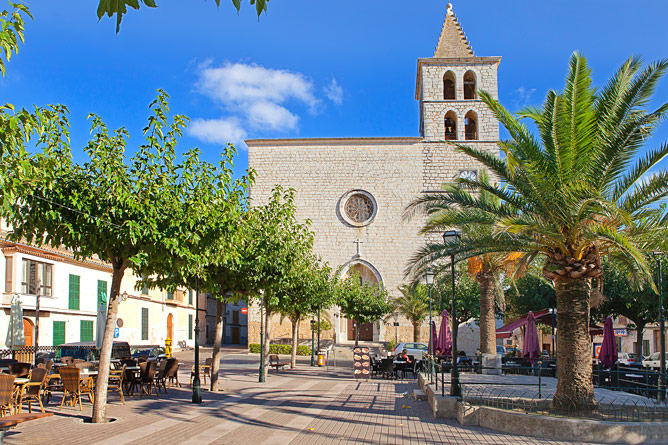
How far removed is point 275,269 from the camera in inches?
642

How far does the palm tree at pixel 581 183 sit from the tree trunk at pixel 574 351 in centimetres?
2

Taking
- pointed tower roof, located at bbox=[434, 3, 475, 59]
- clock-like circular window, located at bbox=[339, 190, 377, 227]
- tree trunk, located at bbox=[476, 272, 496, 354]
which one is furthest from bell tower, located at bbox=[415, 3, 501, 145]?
tree trunk, located at bbox=[476, 272, 496, 354]

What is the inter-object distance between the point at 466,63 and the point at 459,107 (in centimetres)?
319

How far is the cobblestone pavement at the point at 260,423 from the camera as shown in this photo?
29.6ft

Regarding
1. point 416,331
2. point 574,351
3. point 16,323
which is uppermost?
point 574,351

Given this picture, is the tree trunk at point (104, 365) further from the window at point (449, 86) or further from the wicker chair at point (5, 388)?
the window at point (449, 86)

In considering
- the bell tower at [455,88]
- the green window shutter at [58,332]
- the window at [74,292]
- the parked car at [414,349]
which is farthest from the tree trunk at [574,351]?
the bell tower at [455,88]

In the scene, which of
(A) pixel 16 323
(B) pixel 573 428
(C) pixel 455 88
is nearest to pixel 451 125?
(C) pixel 455 88

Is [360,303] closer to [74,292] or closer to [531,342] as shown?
[531,342]

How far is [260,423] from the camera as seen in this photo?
34.8ft

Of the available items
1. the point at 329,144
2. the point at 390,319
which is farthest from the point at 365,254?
the point at 329,144

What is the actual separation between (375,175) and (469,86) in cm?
981

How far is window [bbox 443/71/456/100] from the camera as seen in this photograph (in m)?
41.7

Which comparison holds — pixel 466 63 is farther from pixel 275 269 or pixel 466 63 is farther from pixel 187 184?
pixel 187 184
